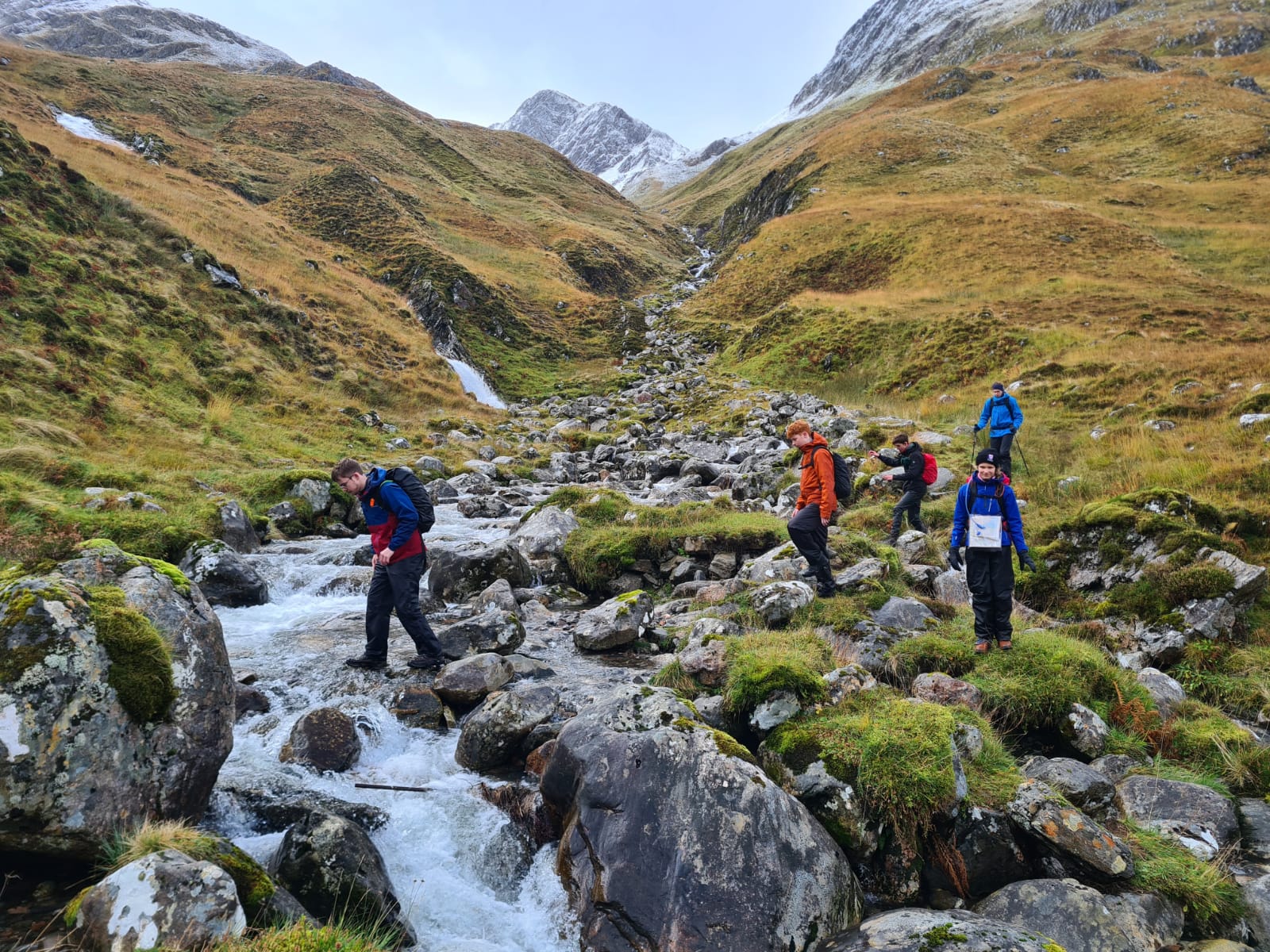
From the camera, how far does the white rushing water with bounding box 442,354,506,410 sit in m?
42.0

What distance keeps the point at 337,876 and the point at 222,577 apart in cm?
939

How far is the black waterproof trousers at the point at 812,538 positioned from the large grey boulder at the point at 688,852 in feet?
17.3

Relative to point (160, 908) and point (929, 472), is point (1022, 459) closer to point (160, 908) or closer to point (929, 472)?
point (929, 472)

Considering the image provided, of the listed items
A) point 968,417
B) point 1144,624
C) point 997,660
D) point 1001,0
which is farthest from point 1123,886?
point 1001,0

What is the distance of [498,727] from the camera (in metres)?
7.50

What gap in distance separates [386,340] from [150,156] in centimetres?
3595

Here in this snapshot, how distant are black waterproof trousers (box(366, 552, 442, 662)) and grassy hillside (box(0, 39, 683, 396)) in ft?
105

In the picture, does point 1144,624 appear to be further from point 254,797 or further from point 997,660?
point 254,797

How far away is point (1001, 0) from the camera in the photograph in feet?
603

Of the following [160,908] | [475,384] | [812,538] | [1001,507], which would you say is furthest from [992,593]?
[475,384]

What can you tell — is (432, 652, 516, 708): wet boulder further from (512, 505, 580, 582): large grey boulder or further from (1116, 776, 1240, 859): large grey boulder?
(1116, 776, 1240, 859): large grey boulder

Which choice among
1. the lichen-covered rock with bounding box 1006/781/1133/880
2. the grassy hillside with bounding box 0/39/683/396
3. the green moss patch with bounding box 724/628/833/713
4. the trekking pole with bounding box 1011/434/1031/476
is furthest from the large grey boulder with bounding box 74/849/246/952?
the grassy hillside with bounding box 0/39/683/396

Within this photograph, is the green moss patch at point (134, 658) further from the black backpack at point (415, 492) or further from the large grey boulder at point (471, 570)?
the large grey boulder at point (471, 570)

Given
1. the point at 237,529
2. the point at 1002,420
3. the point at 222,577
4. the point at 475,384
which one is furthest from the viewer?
the point at 475,384
